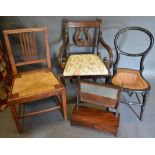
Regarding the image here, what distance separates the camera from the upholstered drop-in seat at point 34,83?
56.1 inches

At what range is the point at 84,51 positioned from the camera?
7.48 ft

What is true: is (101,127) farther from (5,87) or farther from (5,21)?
(5,21)

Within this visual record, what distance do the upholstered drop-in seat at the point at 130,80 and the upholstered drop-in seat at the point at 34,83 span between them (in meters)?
0.62

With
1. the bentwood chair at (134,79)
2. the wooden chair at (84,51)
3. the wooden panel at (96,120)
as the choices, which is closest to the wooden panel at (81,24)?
the wooden chair at (84,51)

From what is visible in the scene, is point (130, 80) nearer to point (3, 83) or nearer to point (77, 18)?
point (77, 18)

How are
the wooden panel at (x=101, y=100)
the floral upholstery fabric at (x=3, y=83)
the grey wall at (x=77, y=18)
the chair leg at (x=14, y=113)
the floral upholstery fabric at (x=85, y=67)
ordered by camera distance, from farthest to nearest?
the grey wall at (x=77, y=18), the floral upholstery fabric at (x=3, y=83), the floral upholstery fabric at (x=85, y=67), the wooden panel at (x=101, y=100), the chair leg at (x=14, y=113)

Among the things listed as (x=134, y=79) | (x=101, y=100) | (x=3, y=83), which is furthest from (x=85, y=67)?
(x=3, y=83)

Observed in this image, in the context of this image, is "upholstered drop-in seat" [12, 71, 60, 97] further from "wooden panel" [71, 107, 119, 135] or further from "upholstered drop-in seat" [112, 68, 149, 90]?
"upholstered drop-in seat" [112, 68, 149, 90]

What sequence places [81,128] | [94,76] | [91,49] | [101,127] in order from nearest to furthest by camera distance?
[101,127] → [81,128] → [94,76] → [91,49]

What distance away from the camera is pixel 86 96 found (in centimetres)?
155

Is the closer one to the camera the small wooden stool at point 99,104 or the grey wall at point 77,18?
the small wooden stool at point 99,104

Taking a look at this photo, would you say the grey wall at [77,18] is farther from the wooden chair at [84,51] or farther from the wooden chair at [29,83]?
the wooden chair at [29,83]
